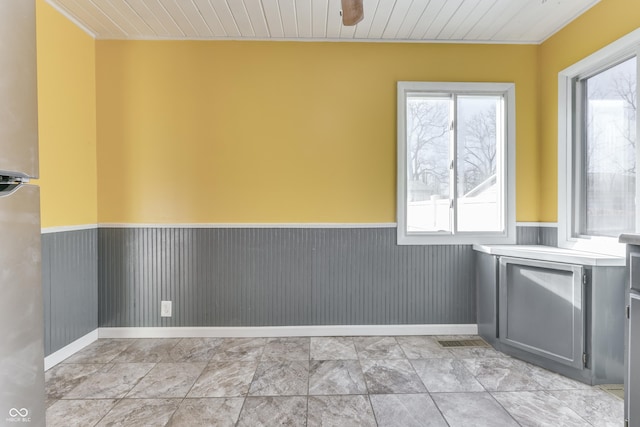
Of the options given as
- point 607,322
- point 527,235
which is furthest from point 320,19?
point 607,322

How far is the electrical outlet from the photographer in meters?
2.74

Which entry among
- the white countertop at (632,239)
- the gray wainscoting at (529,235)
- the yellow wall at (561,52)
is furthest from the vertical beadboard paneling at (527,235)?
the white countertop at (632,239)

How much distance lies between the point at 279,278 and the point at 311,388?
3.32 feet

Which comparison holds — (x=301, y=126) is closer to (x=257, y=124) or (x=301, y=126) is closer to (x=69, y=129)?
(x=257, y=124)

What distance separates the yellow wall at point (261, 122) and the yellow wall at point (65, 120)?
0.10 metres

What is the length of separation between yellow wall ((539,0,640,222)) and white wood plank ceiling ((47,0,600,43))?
100 mm

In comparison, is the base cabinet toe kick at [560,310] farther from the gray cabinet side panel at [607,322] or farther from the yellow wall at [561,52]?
the yellow wall at [561,52]

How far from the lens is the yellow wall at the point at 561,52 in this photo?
209 centimetres

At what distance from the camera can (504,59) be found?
110 inches

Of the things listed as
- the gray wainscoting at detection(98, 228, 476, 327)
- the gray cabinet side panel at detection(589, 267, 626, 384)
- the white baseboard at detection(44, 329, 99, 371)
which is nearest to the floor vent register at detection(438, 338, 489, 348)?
the gray wainscoting at detection(98, 228, 476, 327)

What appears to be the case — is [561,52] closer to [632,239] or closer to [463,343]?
[632,239]

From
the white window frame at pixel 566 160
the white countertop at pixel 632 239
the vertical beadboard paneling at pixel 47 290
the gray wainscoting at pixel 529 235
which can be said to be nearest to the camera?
the white countertop at pixel 632 239

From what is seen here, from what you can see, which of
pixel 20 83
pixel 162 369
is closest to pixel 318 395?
pixel 162 369

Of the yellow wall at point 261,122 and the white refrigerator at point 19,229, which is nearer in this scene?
the white refrigerator at point 19,229
